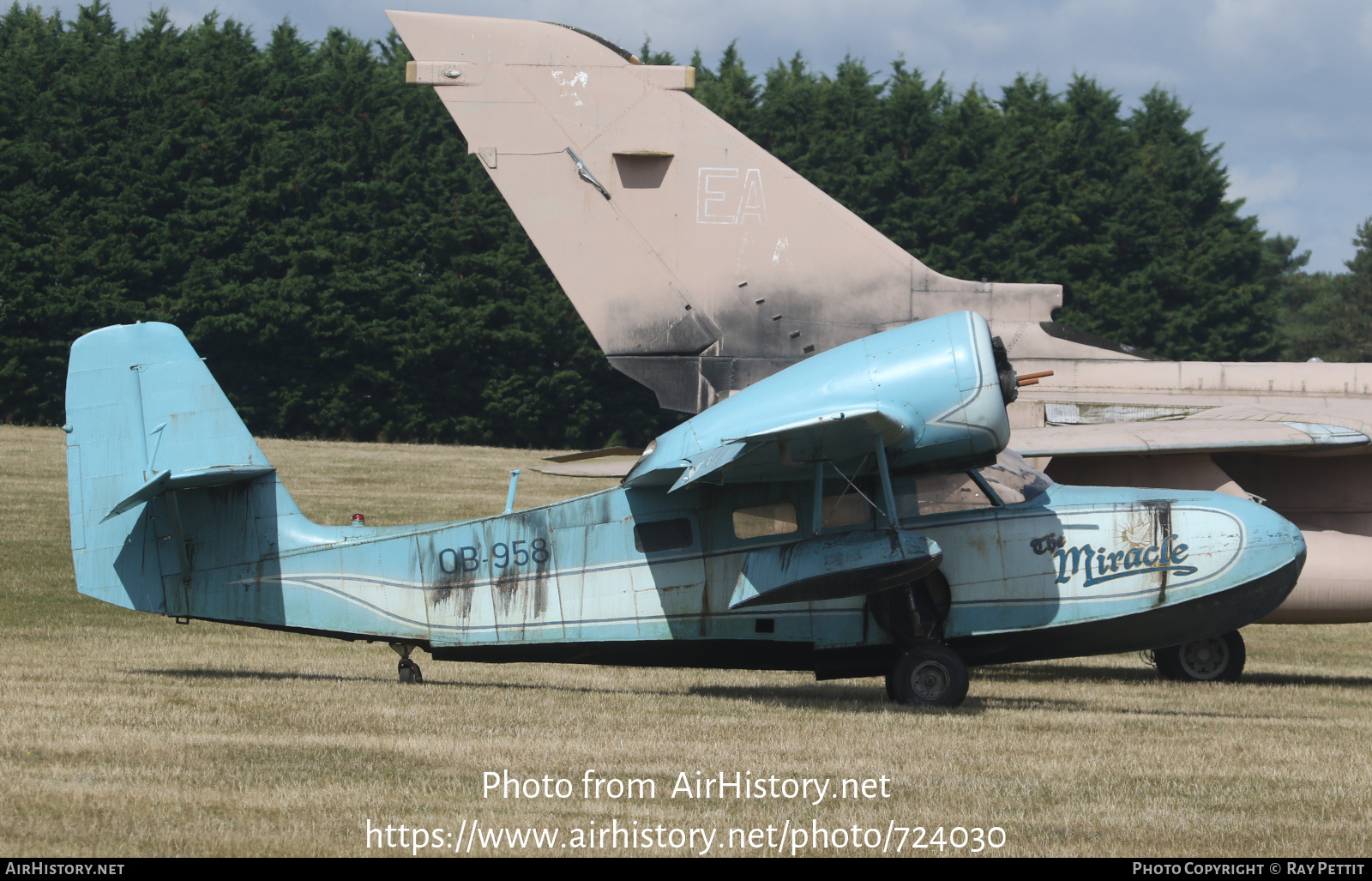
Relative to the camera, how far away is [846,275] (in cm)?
1466

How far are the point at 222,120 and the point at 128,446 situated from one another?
1453 inches

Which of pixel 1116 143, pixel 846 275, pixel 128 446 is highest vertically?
pixel 1116 143

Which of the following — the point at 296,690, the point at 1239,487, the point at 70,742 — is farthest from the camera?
the point at 1239,487


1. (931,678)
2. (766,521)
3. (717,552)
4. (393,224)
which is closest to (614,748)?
(717,552)

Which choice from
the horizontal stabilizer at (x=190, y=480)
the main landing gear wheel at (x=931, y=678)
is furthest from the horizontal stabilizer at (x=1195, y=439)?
the horizontal stabilizer at (x=190, y=480)

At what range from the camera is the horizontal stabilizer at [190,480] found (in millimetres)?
10414

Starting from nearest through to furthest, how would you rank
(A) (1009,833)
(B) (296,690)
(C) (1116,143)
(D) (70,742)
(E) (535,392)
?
(A) (1009,833), (D) (70,742), (B) (296,690), (E) (535,392), (C) (1116,143)

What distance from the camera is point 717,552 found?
1088 cm

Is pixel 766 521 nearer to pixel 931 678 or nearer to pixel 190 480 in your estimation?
pixel 931 678

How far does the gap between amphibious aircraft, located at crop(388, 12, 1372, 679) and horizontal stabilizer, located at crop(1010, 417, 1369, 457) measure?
1076 millimetres

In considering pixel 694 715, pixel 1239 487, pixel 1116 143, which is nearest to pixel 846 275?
pixel 1239 487

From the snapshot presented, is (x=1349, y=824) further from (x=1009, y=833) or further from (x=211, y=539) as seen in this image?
(x=211, y=539)

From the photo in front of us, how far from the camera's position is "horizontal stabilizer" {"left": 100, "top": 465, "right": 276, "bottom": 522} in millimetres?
10414

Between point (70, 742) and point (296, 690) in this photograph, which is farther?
point (296, 690)
